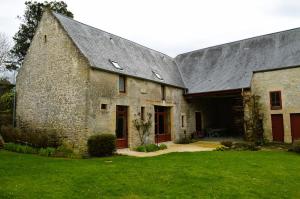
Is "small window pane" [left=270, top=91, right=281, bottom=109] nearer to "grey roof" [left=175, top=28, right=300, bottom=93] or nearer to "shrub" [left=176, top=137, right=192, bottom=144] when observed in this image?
"grey roof" [left=175, top=28, right=300, bottom=93]

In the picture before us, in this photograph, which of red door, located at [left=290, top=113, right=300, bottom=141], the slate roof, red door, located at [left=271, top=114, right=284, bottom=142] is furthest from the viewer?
red door, located at [left=271, top=114, right=284, bottom=142]

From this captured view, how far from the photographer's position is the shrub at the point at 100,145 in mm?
12703

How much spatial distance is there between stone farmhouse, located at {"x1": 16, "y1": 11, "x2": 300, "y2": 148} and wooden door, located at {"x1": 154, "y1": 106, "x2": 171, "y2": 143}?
7cm

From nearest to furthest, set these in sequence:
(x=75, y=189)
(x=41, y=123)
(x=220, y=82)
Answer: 1. (x=75, y=189)
2. (x=41, y=123)
3. (x=220, y=82)

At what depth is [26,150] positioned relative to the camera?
13281mm

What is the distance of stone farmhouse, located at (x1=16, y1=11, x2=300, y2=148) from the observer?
45.7ft

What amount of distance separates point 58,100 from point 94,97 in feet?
8.24

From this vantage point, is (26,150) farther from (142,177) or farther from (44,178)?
(142,177)

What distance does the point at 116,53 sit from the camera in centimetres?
1691

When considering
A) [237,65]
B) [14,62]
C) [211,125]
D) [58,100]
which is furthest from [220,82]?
[14,62]

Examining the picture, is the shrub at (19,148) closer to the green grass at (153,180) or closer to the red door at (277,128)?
the green grass at (153,180)

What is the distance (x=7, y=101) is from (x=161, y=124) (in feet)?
36.6

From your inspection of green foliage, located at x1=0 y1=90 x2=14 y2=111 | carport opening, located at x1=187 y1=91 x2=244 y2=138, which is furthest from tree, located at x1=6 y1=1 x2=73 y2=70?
carport opening, located at x1=187 y1=91 x2=244 y2=138

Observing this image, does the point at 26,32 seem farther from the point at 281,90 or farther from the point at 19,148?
the point at 281,90
